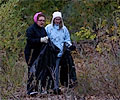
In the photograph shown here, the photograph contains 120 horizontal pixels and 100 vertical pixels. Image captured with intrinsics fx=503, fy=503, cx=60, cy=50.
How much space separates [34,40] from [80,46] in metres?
3.52

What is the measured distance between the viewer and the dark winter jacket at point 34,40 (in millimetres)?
9523

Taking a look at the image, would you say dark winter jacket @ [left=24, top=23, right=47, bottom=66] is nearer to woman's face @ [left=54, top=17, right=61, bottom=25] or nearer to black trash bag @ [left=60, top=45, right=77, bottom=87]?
woman's face @ [left=54, top=17, right=61, bottom=25]

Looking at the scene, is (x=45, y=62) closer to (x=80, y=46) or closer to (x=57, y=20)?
(x=57, y=20)

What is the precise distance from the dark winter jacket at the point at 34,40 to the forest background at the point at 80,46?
0.29m

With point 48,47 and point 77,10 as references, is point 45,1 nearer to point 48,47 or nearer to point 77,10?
point 77,10

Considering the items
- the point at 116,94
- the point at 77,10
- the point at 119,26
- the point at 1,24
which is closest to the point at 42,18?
the point at 1,24

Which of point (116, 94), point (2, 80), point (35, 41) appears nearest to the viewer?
point (2, 80)

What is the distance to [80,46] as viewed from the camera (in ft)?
42.2

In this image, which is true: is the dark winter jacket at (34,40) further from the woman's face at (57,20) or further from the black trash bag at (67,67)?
the black trash bag at (67,67)

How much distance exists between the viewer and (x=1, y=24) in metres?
10.8

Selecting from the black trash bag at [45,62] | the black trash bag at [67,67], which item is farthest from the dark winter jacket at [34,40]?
the black trash bag at [67,67]

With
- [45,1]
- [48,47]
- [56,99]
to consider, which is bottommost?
[56,99]

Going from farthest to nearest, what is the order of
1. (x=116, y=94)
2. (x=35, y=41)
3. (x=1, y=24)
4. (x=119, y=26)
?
(x=119, y=26), (x=1, y=24), (x=35, y=41), (x=116, y=94)

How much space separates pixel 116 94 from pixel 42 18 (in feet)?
7.85
